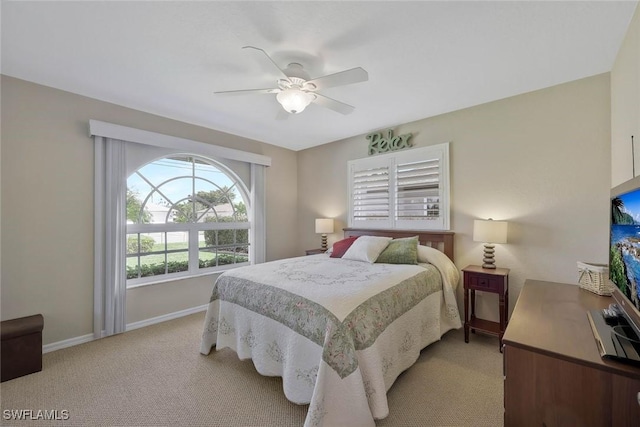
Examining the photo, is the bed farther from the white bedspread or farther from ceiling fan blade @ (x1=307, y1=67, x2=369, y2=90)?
ceiling fan blade @ (x1=307, y1=67, x2=369, y2=90)

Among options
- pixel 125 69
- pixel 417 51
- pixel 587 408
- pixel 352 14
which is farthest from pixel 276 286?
pixel 125 69

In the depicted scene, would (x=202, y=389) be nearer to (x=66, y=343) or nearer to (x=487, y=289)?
(x=66, y=343)

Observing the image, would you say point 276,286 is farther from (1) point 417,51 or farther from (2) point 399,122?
(2) point 399,122

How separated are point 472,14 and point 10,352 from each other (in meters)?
4.19

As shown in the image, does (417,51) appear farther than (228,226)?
No

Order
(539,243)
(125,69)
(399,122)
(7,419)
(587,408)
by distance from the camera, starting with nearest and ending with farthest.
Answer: (587,408), (7,419), (125,69), (539,243), (399,122)

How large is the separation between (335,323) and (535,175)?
2.59 m

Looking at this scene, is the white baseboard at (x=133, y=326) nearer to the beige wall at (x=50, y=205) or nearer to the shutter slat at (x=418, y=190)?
the beige wall at (x=50, y=205)

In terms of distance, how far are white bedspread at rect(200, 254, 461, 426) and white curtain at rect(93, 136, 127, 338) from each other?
1236 mm

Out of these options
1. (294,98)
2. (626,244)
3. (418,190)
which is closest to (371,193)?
(418,190)

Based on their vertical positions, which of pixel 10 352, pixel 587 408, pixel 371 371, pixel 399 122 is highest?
pixel 399 122

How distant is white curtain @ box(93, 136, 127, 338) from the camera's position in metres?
2.87

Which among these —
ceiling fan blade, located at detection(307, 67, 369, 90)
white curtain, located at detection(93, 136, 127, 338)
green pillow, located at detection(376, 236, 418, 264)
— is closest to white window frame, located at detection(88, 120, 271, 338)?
white curtain, located at detection(93, 136, 127, 338)

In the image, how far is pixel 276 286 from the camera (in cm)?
211
